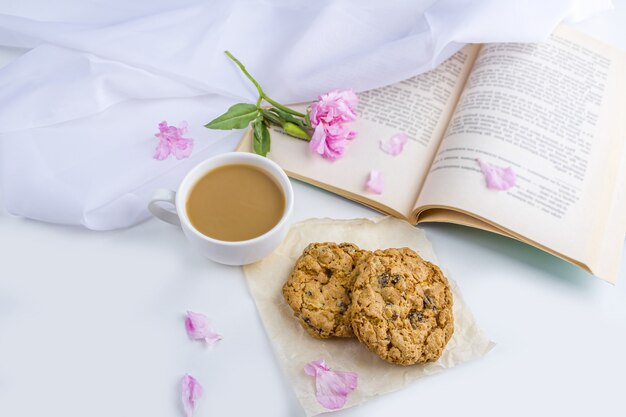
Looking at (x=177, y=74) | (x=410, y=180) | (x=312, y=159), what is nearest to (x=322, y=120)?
(x=312, y=159)

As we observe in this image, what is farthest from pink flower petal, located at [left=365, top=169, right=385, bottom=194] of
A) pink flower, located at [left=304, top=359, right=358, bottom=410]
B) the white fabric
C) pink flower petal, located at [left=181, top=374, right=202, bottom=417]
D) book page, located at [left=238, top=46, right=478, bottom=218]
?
pink flower petal, located at [left=181, top=374, right=202, bottom=417]

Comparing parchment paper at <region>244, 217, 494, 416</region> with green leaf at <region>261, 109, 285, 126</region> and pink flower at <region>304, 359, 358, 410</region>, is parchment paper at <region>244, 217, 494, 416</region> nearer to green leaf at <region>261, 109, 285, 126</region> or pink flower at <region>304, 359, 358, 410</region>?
pink flower at <region>304, 359, 358, 410</region>

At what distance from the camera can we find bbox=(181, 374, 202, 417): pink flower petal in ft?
3.48

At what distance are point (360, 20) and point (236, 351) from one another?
2.60 feet

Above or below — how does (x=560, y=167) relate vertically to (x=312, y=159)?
above

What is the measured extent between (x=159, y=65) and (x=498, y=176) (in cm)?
76

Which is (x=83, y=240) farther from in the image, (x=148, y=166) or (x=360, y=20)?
(x=360, y=20)

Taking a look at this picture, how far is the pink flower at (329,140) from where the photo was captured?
4.29 feet

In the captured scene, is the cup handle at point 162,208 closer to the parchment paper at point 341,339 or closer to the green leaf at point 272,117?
the parchment paper at point 341,339

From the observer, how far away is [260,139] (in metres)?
1.33

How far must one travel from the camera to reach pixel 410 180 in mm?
1306

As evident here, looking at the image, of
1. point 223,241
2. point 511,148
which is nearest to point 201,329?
point 223,241

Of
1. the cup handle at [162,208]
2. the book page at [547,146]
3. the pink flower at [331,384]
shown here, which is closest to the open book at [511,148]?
the book page at [547,146]

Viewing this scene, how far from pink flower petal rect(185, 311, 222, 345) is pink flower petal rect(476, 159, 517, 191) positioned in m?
0.60
